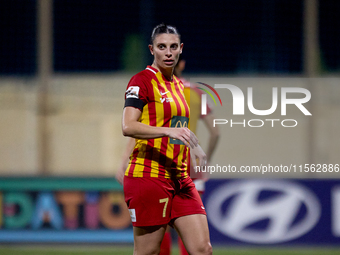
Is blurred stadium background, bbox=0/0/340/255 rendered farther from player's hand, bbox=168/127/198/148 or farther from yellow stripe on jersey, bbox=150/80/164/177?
player's hand, bbox=168/127/198/148

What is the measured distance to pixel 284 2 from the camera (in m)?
8.16

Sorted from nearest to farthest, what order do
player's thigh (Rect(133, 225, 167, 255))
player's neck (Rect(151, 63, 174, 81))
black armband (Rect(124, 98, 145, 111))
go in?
black armband (Rect(124, 98, 145, 111)), player's thigh (Rect(133, 225, 167, 255)), player's neck (Rect(151, 63, 174, 81))

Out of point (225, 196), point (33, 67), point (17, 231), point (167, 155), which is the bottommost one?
point (17, 231)

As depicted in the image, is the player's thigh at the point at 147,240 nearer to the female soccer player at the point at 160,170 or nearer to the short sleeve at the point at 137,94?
the female soccer player at the point at 160,170

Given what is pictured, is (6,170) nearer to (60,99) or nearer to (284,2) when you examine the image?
(60,99)

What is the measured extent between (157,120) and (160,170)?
0.98 feet

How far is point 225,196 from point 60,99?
13.1 ft

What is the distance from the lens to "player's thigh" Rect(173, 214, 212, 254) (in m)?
2.80

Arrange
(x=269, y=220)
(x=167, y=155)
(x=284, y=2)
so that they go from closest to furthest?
(x=167, y=155)
(x=269, y=220)
(x=284, y=2)

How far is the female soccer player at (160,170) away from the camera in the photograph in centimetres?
279

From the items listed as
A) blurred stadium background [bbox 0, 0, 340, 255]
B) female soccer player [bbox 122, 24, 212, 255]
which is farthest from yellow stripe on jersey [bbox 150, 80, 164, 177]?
blurred stadium background [bbox 0, 0, 340, 255]

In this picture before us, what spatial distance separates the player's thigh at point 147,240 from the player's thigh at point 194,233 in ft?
0.47

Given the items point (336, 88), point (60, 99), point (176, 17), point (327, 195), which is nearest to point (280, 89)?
point (336, 88)

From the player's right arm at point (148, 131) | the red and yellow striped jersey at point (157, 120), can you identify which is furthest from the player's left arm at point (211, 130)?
the player's right arm at point (148, 131)
